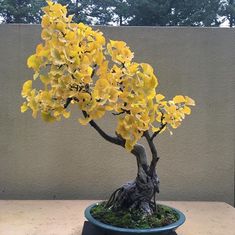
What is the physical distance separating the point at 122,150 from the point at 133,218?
35.0 inches

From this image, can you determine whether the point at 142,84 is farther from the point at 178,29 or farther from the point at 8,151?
the point at 8,151

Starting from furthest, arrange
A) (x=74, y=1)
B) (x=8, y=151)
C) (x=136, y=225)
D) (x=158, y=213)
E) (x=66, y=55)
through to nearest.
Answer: (x=74, y=1) → (x=8, y=151) → (x=158, y=213) → (x=136, y=225) → (x=66, y=55)

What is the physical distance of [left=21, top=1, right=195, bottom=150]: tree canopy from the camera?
124cm

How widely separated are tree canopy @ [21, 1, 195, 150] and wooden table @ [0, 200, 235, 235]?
24.0 inches

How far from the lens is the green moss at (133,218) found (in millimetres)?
1386

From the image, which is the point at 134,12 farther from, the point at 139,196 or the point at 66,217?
the point at 139,196

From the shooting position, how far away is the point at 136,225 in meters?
1.38

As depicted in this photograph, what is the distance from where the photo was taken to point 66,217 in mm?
1902

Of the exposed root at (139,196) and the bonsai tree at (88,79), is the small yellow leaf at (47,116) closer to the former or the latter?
the bonsai tree at (88,79)

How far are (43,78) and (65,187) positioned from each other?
116 centimetres

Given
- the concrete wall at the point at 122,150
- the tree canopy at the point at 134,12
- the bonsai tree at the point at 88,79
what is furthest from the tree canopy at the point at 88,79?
the tree canopy at the point at 134,12

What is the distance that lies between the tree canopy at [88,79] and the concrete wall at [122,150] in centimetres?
96

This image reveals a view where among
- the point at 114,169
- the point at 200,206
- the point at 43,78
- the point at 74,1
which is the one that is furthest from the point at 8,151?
the point at 74,1

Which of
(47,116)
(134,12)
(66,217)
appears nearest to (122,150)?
(66,217)
